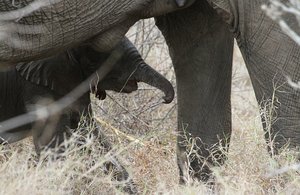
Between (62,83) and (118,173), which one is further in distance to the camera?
(62,83)

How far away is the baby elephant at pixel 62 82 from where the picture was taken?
4926 millimetres

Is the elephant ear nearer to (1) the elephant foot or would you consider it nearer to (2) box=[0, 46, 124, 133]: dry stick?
(2) box=[0, 46, 124, 133]: dry stick

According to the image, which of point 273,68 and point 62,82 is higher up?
point 273,68

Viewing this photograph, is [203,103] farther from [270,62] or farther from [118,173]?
[270,62]

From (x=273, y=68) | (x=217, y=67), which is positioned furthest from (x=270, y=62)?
(x=217, y=67)

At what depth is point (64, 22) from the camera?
433cm

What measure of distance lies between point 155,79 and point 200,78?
0.67 feet

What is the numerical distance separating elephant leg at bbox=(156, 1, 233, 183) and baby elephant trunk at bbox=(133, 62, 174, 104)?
0.12 metres

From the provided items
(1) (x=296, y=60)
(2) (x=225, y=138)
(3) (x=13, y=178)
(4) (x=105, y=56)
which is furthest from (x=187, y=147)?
(3) (x=13, y=178)

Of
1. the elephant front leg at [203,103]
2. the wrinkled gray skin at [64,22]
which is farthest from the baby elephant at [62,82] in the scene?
the wrinkled gray skin at [64,22]

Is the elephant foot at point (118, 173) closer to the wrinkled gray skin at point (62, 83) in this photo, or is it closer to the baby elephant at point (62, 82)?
the wrinkled gray skin at point (62, 83)

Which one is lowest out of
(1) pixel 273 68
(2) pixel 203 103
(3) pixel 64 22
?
(2) pixel 203 103

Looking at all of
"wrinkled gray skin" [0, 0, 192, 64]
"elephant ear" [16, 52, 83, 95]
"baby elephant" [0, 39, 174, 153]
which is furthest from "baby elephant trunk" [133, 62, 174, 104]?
"wrinkled gray skin" [0, 0, 192, 64]

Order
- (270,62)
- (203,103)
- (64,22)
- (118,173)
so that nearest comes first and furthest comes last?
(270,62), (64,22), (118,173), (203,103)
